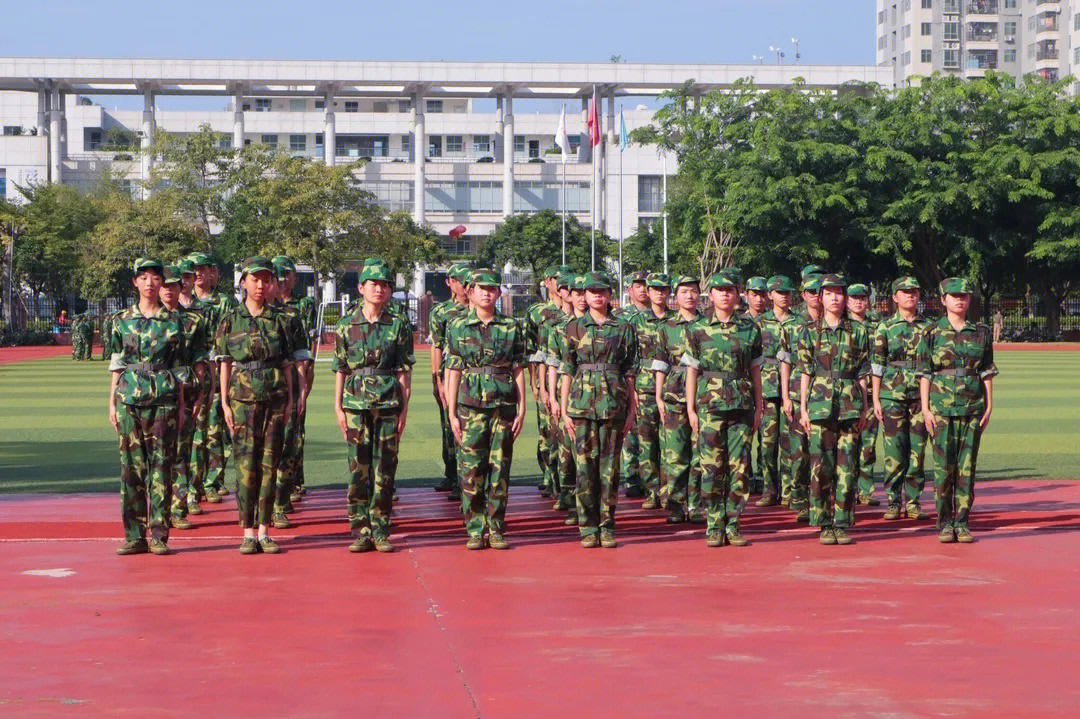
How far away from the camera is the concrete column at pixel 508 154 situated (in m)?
81.2

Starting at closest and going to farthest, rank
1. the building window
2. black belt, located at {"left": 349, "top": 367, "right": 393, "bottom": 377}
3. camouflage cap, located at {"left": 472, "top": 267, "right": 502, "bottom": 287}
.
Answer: black belt, located at {"left": 349, "top": 367, "right": 393, "bottom": 377}
camouflage cap, located at {"left": 472, "top": 267, "right": 502, "bottom": 287}
the building window

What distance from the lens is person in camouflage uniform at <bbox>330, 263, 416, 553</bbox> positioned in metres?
9.66

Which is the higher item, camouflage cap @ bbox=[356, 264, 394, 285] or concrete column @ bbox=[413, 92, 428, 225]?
concrete column @ bbox=[413, 92, 428, 225]

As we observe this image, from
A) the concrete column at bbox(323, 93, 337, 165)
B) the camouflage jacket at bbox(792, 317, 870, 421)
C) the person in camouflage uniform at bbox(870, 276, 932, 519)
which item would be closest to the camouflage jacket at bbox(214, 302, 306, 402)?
the camouflage jacket at bbox(792, 317, 870, 421)

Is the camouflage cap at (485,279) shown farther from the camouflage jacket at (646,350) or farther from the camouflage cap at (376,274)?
the camouflage jacket at (646,350)

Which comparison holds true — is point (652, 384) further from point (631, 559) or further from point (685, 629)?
point (685, 629)

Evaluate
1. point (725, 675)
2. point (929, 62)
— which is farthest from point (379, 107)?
point (725, 675)

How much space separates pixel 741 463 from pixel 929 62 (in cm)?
11554

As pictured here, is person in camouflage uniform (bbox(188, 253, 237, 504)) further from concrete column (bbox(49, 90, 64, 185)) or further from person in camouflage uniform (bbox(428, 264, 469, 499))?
concrete column (bbox(49, 90, 64, 185))

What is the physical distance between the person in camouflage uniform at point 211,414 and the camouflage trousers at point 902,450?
17.1 ft

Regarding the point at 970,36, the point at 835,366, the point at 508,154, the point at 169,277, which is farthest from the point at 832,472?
the point at 970,36

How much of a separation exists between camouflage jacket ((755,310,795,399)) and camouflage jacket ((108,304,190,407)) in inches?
189

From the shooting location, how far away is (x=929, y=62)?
390 ft

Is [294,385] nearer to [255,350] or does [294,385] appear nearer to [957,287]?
[255,350]
